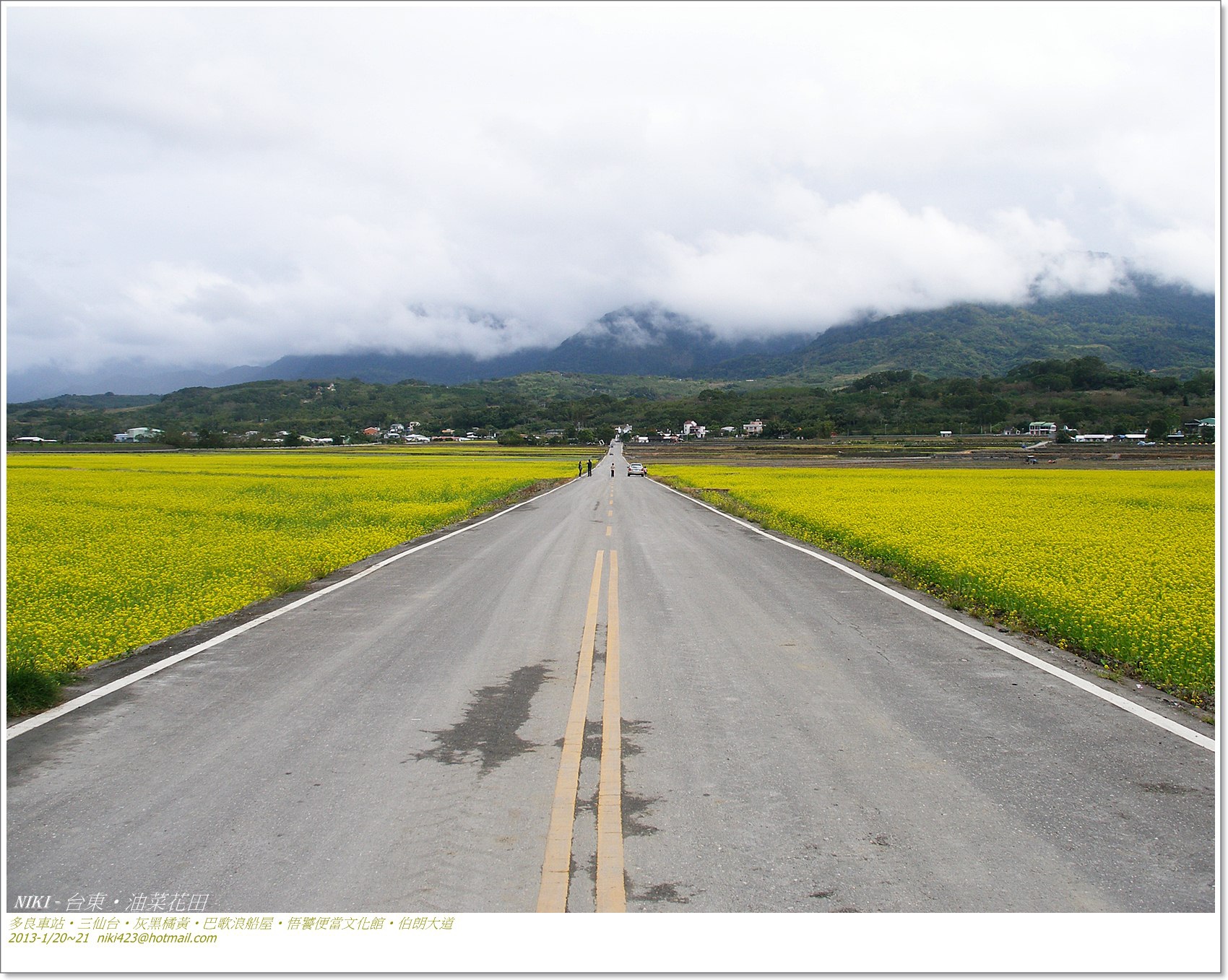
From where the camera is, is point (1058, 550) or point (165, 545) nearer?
point (1058, 550)

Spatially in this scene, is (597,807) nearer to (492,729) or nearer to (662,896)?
(662,896)

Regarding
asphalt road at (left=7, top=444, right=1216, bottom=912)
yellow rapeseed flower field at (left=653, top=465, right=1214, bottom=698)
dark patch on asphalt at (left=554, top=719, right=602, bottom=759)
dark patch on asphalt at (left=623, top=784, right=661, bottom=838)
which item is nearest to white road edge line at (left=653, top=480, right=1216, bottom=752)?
asphalt road at (left=7, top=444, right=1216, bottom=912)

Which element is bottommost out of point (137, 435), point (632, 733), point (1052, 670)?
point (1052, 670)

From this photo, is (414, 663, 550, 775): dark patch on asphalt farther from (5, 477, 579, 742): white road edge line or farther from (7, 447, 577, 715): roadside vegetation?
(7, 447, 577, 715): roadside vegetation

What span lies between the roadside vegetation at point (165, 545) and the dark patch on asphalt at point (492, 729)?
12.7 feet

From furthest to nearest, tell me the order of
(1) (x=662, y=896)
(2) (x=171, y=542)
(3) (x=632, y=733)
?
(2) (x=171, y=542) < (3) (x=632, y=733) < (1) (x=662, y=896)

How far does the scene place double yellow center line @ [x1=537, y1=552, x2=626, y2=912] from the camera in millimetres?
3676

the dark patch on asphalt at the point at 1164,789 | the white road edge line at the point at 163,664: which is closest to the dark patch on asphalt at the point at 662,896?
the dark patch on asphalt at the point at 1164,789

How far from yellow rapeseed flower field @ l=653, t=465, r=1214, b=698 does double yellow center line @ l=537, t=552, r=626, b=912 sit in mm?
5418

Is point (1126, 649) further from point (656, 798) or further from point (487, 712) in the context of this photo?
point (487, 712)

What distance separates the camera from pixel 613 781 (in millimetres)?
4910

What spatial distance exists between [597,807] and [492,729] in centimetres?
162

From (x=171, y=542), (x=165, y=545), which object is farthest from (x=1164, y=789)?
(x=171, y=542)

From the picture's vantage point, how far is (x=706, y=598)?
37.1 ft
